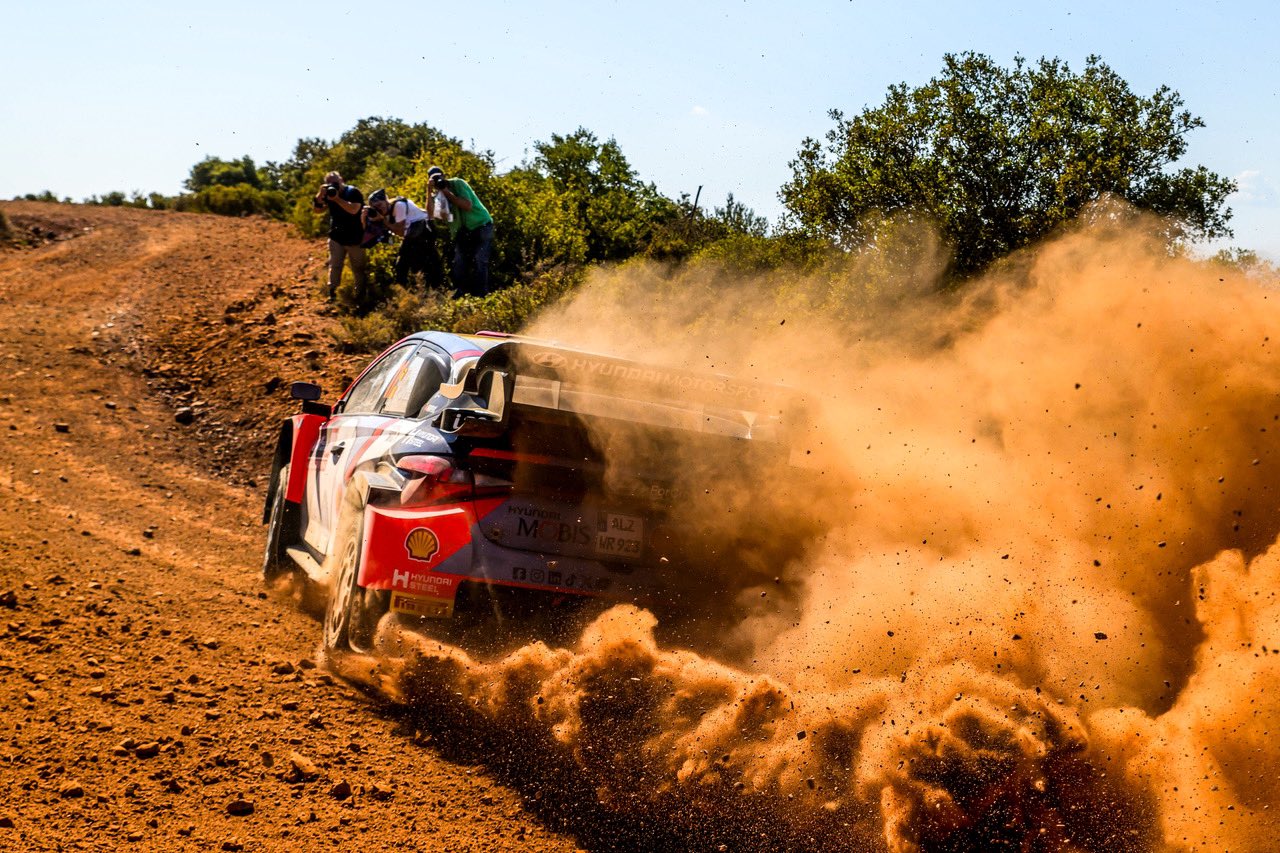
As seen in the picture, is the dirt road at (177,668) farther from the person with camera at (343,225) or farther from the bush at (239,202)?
the bush at (239,202)

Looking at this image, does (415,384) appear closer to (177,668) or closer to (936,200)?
(177,668)

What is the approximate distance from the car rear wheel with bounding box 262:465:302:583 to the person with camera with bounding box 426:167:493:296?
7599 millimetres

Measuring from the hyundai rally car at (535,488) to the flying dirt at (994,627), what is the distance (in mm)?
181

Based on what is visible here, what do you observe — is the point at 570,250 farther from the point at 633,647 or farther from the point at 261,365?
the point at 633,647

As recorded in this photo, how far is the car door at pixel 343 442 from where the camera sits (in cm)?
620

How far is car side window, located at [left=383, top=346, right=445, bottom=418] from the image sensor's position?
232 inches

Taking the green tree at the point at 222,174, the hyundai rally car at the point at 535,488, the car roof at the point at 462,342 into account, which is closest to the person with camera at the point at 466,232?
the car roof at the point at 462,342

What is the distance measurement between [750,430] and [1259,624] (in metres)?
2.30

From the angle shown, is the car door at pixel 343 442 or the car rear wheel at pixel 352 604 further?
the car door at pixel 343 442

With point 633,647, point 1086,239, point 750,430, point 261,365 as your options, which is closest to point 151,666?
point 633,647

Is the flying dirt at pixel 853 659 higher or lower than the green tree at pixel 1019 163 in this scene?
lower

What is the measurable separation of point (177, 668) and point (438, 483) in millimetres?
1596

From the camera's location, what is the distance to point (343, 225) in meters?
16.4

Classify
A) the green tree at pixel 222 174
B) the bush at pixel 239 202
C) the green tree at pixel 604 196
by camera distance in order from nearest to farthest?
the green tree at pixel 604 196, the bush at pixel 239 202, the green tree at pixel 222 174
